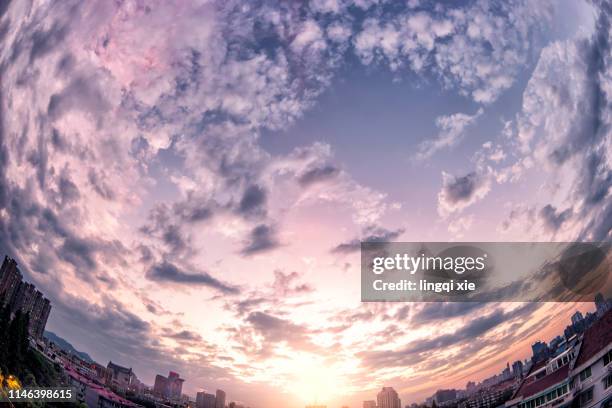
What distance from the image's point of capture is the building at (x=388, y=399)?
11662 cm

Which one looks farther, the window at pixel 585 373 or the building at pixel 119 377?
the building at pixel 119 377

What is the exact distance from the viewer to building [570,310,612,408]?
1735 inches

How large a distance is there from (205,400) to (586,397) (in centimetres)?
9847

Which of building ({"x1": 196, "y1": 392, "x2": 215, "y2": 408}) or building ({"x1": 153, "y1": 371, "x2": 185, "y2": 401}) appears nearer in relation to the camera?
building ({"x1": 153, "y1": 371, "x2": 185, "y2": 401})

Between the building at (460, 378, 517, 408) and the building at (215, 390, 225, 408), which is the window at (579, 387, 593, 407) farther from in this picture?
the building at (215, 390, 225, 408)

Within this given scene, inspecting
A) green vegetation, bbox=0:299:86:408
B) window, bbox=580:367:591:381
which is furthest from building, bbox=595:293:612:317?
green vegetation, bbox=0:299:86:408

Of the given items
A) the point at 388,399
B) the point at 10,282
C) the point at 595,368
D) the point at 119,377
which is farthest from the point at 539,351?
the point at 10,282

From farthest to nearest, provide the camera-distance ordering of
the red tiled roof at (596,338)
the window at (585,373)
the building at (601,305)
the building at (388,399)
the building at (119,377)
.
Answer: the building at (388,399)
the building at (119,377)
the building at (601,305)
the window at (585,373)
the red tiled roof at (596,338)

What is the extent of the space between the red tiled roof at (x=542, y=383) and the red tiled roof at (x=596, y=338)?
3978 millimetres

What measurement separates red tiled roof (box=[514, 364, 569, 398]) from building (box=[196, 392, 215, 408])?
80.4 metres

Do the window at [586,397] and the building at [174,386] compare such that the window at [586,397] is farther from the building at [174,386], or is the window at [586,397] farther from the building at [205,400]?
the building at [205,400]

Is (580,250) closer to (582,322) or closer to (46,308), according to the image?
(582,322)

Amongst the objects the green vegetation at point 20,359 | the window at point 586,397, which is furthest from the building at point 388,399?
the green vegetation at point 20,359

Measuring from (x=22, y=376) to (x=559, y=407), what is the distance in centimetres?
8449
